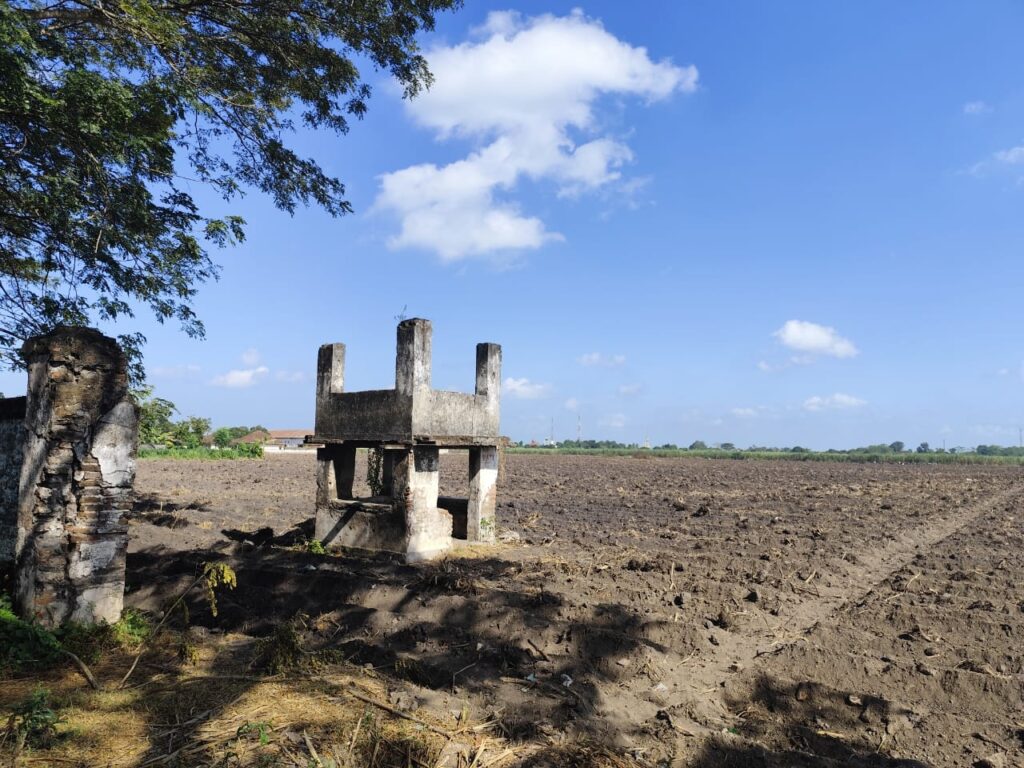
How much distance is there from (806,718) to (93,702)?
17.3 feet

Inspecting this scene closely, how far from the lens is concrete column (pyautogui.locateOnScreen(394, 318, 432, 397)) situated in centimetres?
1024

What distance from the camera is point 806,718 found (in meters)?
5.37

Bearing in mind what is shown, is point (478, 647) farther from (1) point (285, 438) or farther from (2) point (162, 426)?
(1) point (285, 438)

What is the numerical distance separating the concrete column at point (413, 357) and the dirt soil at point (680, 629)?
2.63 m

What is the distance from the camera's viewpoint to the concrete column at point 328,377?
11.5 m

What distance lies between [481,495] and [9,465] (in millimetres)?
6728

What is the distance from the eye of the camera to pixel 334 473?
11609mm

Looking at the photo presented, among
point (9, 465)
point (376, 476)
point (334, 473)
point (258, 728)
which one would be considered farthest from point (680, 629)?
point (9, 465)

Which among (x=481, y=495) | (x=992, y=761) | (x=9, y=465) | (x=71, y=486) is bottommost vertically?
(x=992, y=761)

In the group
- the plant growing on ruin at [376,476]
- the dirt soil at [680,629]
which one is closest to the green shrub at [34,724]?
the dirt soil at [680,629]

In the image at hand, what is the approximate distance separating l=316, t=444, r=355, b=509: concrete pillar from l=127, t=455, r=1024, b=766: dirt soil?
0.89 metres

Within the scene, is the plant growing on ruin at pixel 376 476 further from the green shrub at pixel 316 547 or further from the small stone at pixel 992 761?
the small stone at pixel 992 761

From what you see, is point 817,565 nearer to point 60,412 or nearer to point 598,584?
point 598,584

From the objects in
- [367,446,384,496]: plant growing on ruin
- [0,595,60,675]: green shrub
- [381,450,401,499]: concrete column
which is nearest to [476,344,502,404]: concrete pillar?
[381,450,401,499]: concrete column
